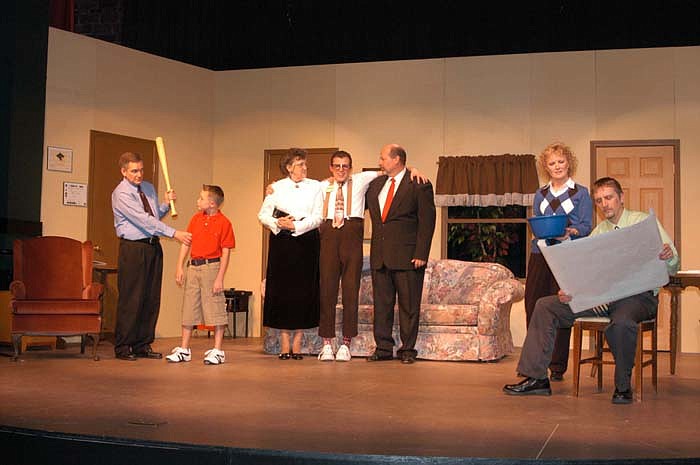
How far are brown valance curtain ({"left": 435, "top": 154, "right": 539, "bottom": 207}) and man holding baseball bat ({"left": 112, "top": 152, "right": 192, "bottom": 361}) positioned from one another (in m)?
3.69

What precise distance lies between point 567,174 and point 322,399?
2.29 meters

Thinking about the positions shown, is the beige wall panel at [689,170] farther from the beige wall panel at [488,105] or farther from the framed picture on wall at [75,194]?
the framed picture on wall at [75,194]

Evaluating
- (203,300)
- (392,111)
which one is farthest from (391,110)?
(203,300)

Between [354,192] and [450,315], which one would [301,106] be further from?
[450,315]

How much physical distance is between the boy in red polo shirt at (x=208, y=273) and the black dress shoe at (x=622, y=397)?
3049 millimetres

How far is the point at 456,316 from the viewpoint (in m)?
7.60

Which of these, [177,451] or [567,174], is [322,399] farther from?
[567,174]

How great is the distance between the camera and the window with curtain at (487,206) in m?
9.77

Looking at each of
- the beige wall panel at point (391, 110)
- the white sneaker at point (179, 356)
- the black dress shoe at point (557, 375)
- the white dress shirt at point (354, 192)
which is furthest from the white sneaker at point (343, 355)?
the beige wall panel at point (391, 110)

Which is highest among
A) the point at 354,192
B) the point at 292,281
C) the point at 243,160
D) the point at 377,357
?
the point at 243,160

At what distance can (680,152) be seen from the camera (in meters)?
9.41

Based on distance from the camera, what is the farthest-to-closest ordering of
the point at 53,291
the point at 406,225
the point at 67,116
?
the point at 67,116
the point at 53,291
the point at 406,225

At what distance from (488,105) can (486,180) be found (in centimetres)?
86

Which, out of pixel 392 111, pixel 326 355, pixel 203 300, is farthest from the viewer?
pixel 392 111
